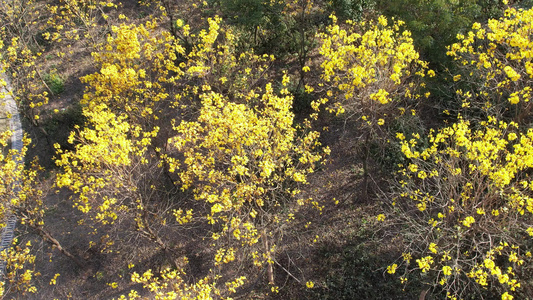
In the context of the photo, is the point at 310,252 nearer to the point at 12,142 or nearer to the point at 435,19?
the point at 435,19

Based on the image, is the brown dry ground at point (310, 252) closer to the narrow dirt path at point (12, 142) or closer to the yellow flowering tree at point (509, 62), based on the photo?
the narrow dirt path at point (12, 142)

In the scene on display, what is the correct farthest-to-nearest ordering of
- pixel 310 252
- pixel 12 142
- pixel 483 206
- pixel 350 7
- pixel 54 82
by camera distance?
pixel 54 82, pixel 12 142, pixel 350 7, pixel 310 252, pixel 483 206

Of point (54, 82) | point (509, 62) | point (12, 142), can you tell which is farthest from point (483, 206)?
point (54, 82)

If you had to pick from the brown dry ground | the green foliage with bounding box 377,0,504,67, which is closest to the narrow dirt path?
the brown dry ground

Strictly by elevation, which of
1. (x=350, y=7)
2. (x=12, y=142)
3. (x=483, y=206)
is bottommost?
(x=12, y=142)

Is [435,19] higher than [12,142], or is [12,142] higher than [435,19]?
[435,19]

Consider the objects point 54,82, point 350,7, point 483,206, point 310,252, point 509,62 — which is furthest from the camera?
point 54,82

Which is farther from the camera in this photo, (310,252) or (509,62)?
(310,252)

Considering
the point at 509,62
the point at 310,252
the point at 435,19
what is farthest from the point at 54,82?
the point at 509,62

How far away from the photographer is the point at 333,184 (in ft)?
47.4

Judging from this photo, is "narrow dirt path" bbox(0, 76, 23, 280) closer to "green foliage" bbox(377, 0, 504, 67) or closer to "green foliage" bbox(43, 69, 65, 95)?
"green foliage" bbox(43, 69, 65, 95)

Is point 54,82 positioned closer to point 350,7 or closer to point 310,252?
point 350,7

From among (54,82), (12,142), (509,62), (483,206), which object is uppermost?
(509,62)

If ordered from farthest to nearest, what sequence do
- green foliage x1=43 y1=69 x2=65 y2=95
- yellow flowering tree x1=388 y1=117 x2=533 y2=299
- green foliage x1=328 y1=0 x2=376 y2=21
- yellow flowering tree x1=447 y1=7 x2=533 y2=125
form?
1. green foliage x1=43 y1=69 x2=65 y2=95
2. green foliage x1=328 y1=0 x2=376 y2=21
3. yellow flowering tree x1=447 y1=7 x2=533 y2=125
4. yellow flowering tree x1=388 y1=117 x2=533 y2=299
